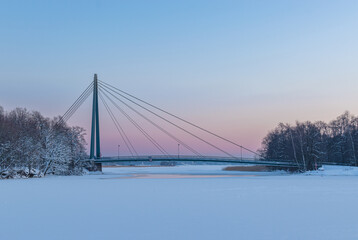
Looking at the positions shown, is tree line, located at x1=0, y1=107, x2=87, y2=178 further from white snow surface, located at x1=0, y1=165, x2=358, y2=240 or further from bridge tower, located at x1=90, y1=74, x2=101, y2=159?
white snow surface, located at x1=0, y1=165, x2=358, y2=240

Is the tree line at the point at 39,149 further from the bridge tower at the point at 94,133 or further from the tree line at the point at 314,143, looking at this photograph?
the tree line at the point at 314,143

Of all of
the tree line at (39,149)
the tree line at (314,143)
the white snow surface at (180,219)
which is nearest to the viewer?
the white snow surface at (180,219)

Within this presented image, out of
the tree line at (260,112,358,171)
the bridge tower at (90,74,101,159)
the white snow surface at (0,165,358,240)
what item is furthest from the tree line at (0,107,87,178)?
the tree line at (260,112,358,171)

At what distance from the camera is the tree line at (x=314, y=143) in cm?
6775

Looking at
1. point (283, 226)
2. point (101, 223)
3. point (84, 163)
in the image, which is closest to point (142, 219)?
point (101, 223)

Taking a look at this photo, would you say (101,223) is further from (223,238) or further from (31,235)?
(223,238)

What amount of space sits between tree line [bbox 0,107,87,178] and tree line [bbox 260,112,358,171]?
38023 millimetres

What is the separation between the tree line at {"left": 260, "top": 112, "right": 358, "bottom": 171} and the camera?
67.8 meters

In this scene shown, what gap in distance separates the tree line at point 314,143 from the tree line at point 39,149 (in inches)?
1497

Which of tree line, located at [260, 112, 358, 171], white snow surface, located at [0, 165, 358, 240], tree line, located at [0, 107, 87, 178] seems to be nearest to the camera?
white snow surface, located at [0, 165, 358, 240]

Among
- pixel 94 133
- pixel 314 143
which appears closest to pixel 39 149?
pixel 94 133

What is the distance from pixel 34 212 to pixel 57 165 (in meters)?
42.8

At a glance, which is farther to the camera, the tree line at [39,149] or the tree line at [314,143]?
the tree line at [314,143]

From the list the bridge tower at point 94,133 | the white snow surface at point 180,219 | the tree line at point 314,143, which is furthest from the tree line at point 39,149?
the tree line at point 314,143
